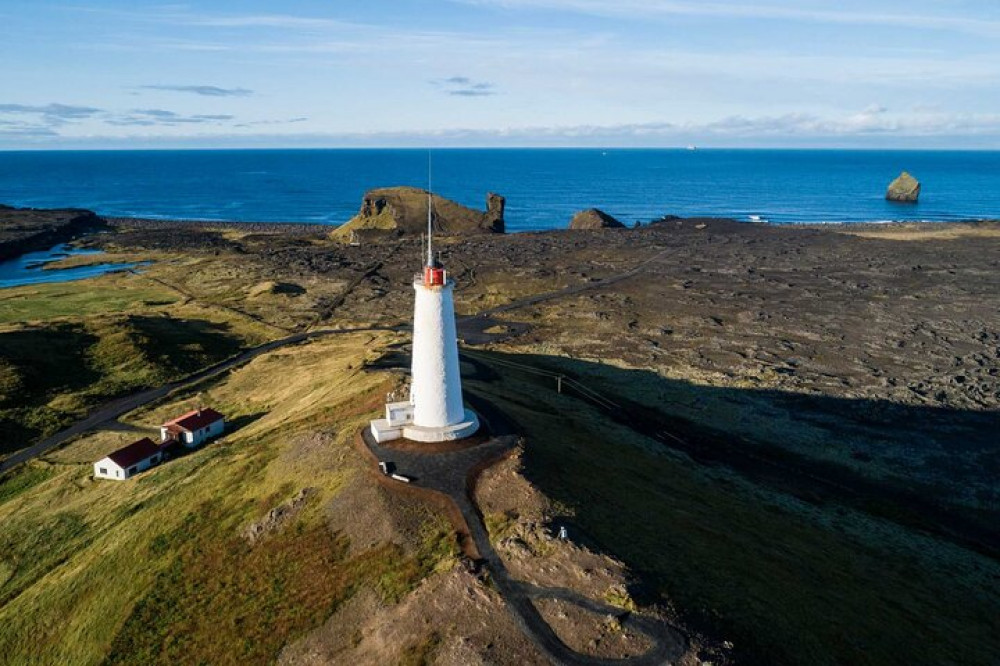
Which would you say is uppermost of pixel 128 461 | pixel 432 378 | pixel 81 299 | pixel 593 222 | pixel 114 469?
pixel 432 378

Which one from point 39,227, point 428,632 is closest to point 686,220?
point 39,227

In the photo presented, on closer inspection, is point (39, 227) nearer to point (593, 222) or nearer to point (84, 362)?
point (84, 362)

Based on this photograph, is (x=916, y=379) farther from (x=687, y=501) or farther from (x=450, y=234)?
(x=450, y=234)

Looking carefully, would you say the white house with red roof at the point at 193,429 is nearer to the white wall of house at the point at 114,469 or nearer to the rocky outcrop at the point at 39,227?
the white wall of house at the point at 114,469

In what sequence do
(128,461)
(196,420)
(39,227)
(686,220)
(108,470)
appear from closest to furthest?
(108,470)
(128,461)
(196,420)
(39,227)
(686,220)

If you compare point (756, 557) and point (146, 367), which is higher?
point (756, 557)

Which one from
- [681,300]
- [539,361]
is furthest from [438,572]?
[681,300]

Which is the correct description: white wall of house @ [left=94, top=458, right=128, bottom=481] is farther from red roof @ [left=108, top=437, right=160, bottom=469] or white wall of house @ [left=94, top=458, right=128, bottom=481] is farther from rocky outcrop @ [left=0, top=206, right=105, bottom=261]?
rocky outcrop @ [left=0, top=206, right=105, bottom=261]
